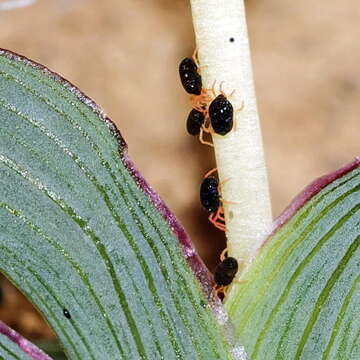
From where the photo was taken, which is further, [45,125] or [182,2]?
[182,2]

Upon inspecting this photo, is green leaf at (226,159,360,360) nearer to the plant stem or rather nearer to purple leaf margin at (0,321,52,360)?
the plant stem

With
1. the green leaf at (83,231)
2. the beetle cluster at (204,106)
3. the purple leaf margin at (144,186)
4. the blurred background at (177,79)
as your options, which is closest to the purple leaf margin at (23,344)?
the green leaf at (83,231)

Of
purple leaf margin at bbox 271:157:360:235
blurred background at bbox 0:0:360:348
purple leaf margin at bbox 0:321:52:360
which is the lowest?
purple leaf margin at bbox 0:321:52:360

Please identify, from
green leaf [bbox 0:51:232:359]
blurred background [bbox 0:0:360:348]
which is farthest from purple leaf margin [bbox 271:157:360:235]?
blurred background [bbox 0:0:360:348]

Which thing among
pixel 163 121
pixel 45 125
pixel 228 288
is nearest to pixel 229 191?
pixel 228 288

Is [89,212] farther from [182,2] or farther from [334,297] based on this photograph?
[182,2]

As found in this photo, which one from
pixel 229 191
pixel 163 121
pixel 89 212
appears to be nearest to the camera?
pixel 89 212

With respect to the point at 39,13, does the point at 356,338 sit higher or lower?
lower
